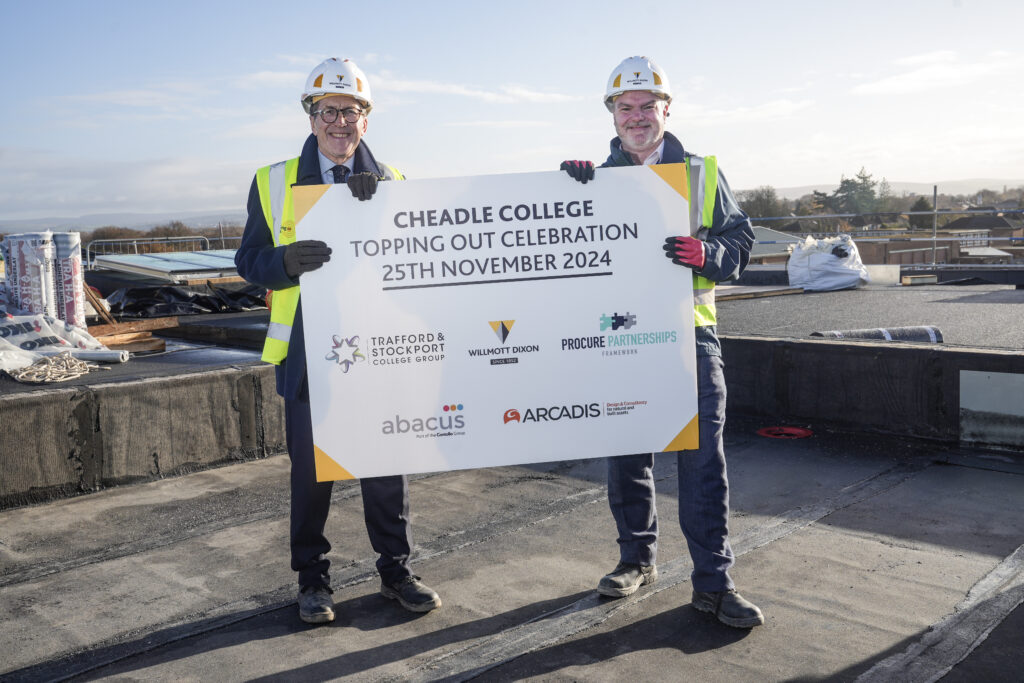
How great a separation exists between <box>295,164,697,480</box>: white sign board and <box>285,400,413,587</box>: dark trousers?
0.22m

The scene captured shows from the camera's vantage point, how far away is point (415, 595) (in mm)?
4188

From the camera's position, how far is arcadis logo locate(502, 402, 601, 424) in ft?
13.5

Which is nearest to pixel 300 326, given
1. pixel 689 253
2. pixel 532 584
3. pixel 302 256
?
pixel 302 256

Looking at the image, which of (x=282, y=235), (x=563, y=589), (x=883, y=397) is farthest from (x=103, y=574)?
(x=883, y=397)

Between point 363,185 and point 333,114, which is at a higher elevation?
point 333,114

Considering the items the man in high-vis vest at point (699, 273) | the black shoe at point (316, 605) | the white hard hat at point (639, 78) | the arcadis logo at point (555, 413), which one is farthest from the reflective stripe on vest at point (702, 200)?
the black shoe at point (316, 605)

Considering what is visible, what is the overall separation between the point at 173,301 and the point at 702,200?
52.2 ft

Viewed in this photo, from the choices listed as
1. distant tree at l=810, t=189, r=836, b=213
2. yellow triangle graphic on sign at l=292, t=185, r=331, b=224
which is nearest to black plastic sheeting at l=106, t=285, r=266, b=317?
yellow triangle graphic on sign at l=292, t=185, r=331, b=224

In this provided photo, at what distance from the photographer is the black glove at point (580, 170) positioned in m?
4.05

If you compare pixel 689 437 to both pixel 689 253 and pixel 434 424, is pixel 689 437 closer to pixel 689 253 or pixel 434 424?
pixel 689 253

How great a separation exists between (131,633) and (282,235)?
1.86 meters

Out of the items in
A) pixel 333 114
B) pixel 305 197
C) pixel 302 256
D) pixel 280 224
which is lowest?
pixel 302 256

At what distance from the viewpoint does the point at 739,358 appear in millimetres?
8281

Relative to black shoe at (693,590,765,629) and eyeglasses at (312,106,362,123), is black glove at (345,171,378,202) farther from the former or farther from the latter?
black shoe at (693,590,765,629)
